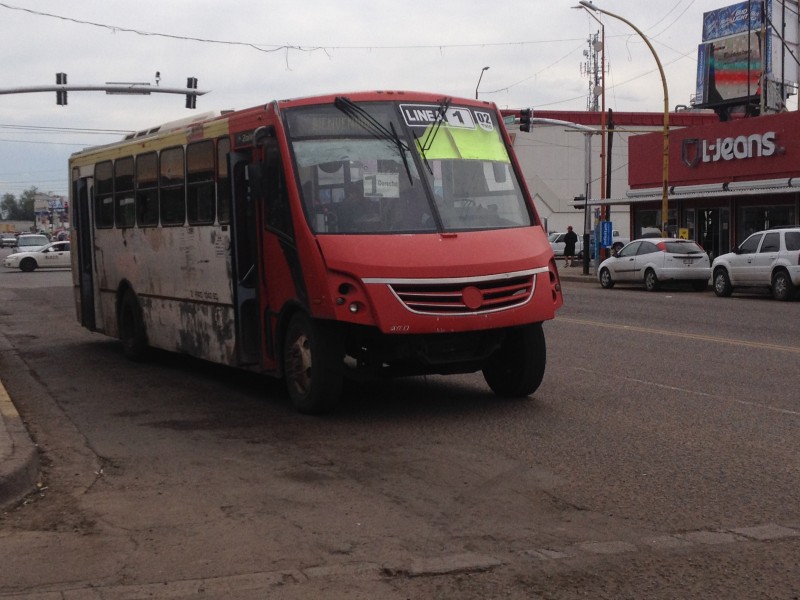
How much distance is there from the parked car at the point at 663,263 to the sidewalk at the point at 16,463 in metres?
24.8

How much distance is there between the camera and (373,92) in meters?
10.5

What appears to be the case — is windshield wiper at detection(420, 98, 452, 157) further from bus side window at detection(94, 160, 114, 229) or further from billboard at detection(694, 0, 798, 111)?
billboard at detection(694, 0, 798, 111)

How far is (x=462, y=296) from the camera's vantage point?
31.2ft

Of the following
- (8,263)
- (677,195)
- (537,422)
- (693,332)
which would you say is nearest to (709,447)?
(537,422)

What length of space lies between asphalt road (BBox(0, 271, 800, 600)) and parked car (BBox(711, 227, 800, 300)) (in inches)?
547

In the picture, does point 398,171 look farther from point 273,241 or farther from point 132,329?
point 132,329

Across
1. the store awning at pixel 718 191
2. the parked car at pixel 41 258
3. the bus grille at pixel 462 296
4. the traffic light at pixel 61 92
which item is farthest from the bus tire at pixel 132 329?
the parked car at pixel 41 258

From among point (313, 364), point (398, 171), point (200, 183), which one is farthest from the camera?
point (200, 183)

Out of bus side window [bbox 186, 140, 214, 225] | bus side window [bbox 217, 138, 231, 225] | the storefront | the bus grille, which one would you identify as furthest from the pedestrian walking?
the bus grille

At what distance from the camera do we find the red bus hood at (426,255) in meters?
9.38

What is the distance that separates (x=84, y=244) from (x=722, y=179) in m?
27.9

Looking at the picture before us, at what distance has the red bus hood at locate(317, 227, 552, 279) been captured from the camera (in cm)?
938

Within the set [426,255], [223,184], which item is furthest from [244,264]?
[426,255]

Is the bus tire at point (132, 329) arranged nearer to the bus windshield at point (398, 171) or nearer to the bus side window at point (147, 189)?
the bus side window at point (147, 189)
